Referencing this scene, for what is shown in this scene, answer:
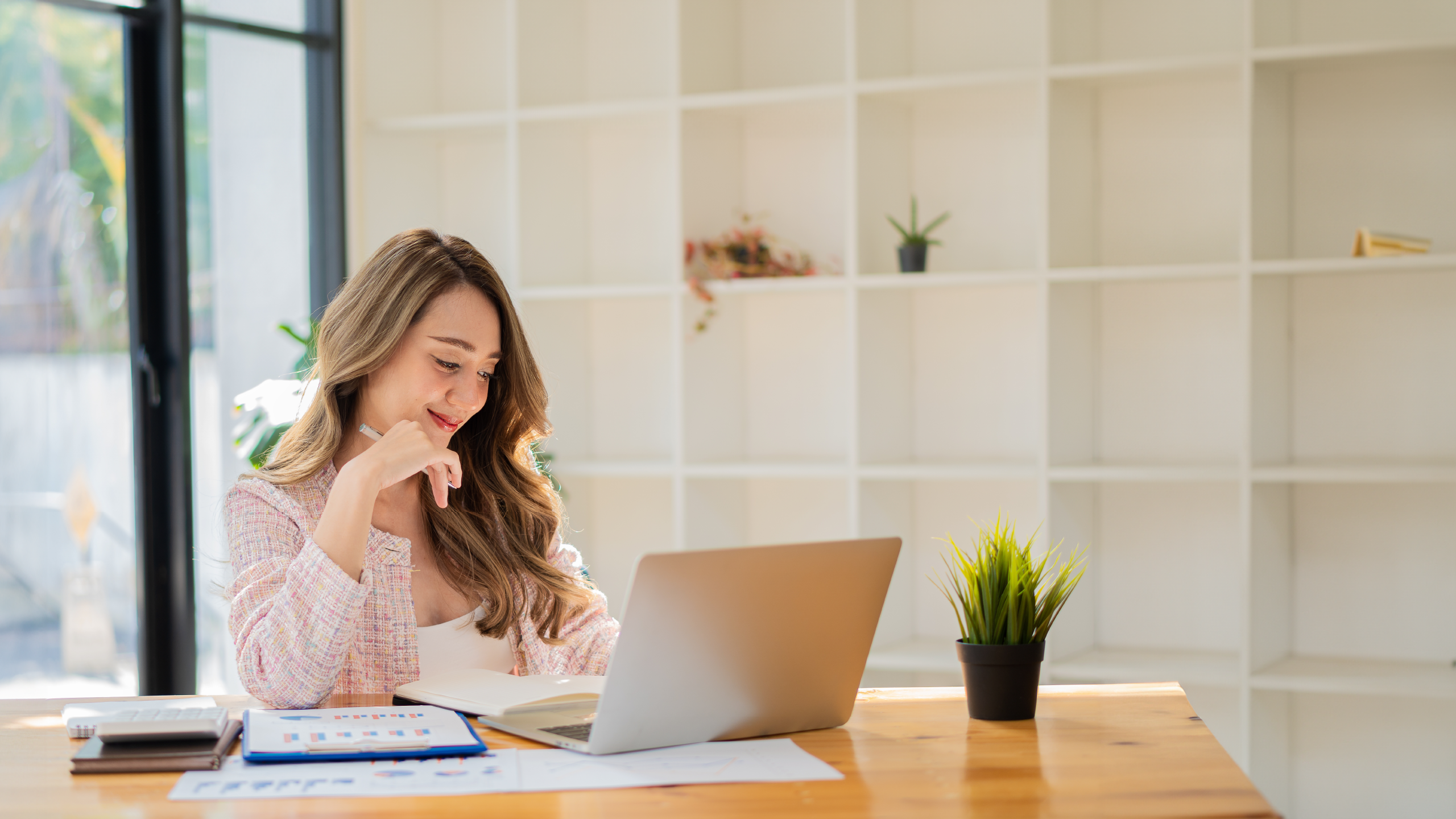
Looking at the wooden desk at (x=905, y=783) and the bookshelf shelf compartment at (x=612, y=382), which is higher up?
the bookshelf shelf compartment at (x=612, y=382)

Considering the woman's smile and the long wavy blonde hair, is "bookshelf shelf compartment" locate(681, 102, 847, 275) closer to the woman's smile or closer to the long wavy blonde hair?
the long wavy blonde hair

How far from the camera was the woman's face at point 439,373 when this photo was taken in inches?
78.7

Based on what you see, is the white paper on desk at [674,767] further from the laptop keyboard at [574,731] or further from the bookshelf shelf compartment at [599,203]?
the bookshelf shelf compartment at [599,203]

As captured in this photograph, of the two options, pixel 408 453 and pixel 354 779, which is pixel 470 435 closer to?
pixel 408 453

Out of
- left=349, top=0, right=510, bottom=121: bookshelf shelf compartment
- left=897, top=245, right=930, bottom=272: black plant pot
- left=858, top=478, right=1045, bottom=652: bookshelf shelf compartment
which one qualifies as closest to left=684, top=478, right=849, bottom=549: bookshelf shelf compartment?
left=858, top=478, right=1045, bottom=652: bookshelf shelf compartment

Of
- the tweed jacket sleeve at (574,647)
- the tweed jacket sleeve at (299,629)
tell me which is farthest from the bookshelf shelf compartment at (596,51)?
the tweed jacket sleeve at (299,629)

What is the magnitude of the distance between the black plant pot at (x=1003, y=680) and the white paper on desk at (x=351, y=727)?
591mm

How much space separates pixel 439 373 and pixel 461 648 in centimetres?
42

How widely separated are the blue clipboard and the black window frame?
2086mm

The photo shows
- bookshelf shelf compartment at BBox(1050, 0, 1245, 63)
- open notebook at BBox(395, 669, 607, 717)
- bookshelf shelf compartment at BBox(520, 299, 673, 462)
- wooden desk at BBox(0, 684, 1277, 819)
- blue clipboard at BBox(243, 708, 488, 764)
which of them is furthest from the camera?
bookshelf shelf compartment at BBox(520, 299, 673, 462)

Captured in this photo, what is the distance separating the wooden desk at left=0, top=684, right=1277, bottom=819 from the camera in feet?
3.95

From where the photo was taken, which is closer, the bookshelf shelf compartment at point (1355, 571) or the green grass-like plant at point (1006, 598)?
the green grass-like plant at point (1006, 598)

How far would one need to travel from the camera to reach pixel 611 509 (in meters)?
3.81

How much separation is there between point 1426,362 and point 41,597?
3.34 metres
